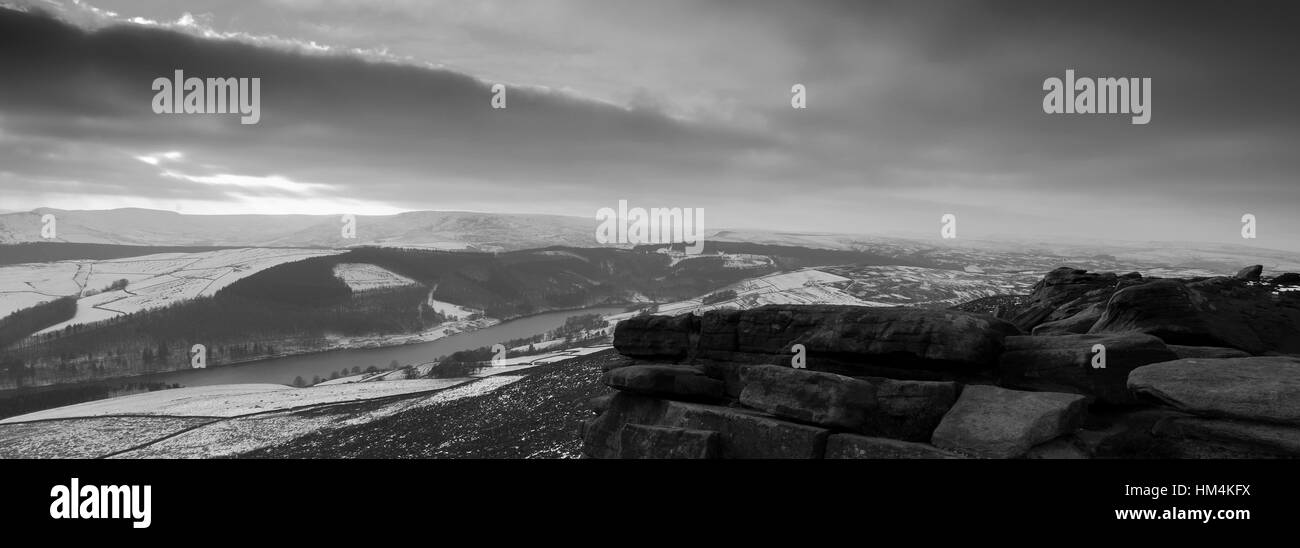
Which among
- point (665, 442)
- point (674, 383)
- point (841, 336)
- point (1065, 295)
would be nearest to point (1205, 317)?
point (1065, 295)

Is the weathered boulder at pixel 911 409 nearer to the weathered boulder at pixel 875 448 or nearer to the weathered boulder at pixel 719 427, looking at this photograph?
the weathered boulder at pixel 875 448

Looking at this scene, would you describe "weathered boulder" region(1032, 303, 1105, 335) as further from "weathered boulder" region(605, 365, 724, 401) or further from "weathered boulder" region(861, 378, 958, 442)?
"weathered boulder" region(605, 365, 724, 401)

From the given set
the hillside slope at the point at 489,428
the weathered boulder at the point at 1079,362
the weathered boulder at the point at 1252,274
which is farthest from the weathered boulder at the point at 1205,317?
the hillside slope at the point at 489,428

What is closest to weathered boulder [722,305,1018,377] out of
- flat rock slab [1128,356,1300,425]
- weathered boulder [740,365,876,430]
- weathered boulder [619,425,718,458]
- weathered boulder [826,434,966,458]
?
weathered boulder [740,365,876,430]

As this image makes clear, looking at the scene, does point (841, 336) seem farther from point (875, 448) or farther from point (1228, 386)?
point (1228, 386)
